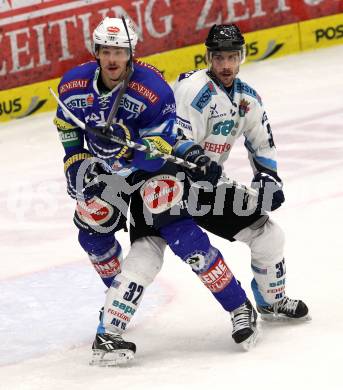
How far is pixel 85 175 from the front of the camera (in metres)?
5.36

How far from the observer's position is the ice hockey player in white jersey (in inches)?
215

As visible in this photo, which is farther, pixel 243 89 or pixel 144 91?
pixel 243 89

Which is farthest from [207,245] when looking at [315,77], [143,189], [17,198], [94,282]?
[315,77]

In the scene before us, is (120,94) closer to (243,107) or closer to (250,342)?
(243,107)

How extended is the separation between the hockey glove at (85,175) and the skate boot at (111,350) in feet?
2.02

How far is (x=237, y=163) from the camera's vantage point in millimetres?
8953

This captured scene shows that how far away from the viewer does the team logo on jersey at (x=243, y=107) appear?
5512 mm

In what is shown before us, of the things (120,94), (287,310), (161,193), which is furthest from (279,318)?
(120,94)

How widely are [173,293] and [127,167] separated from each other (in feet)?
4.10

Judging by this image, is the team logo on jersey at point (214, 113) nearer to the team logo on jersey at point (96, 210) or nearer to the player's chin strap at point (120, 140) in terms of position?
the player's chin strap at point (120, 140)

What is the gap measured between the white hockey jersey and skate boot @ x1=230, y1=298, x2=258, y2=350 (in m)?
0.65

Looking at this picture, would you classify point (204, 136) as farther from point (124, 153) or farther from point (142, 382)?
point (142, 382)

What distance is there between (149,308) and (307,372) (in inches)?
60.3

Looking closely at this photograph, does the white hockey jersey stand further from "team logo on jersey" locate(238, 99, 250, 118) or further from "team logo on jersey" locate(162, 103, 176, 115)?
"team logo on jersey" locate(162, 103, 176, 115)
